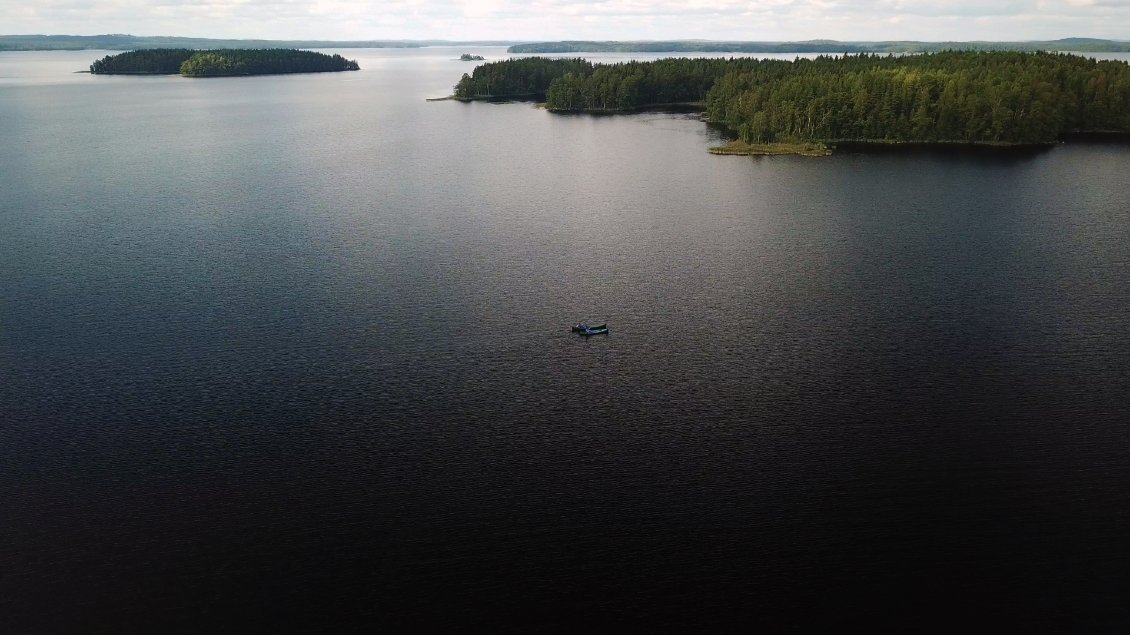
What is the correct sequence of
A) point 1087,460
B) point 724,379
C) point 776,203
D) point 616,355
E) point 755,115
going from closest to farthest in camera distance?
point 1087,460
point 724,379
point 616,355
point 776,203
point 755,115

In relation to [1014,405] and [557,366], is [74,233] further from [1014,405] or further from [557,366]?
[1014,405]

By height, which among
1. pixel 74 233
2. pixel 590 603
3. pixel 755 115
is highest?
pixel 755 115

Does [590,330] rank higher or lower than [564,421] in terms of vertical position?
higher

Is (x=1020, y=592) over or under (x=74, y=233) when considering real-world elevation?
under

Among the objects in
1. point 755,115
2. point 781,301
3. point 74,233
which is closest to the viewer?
point 781,301

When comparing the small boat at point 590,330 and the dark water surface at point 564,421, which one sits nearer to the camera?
the dark water surface at point 564,421

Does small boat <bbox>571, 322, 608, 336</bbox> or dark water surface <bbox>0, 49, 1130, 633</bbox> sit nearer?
dark water surface <bbox>0, 49, 1130, 633</bbox>

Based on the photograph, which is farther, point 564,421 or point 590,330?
point 590,330

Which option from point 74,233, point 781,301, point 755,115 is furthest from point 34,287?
point 755,115
